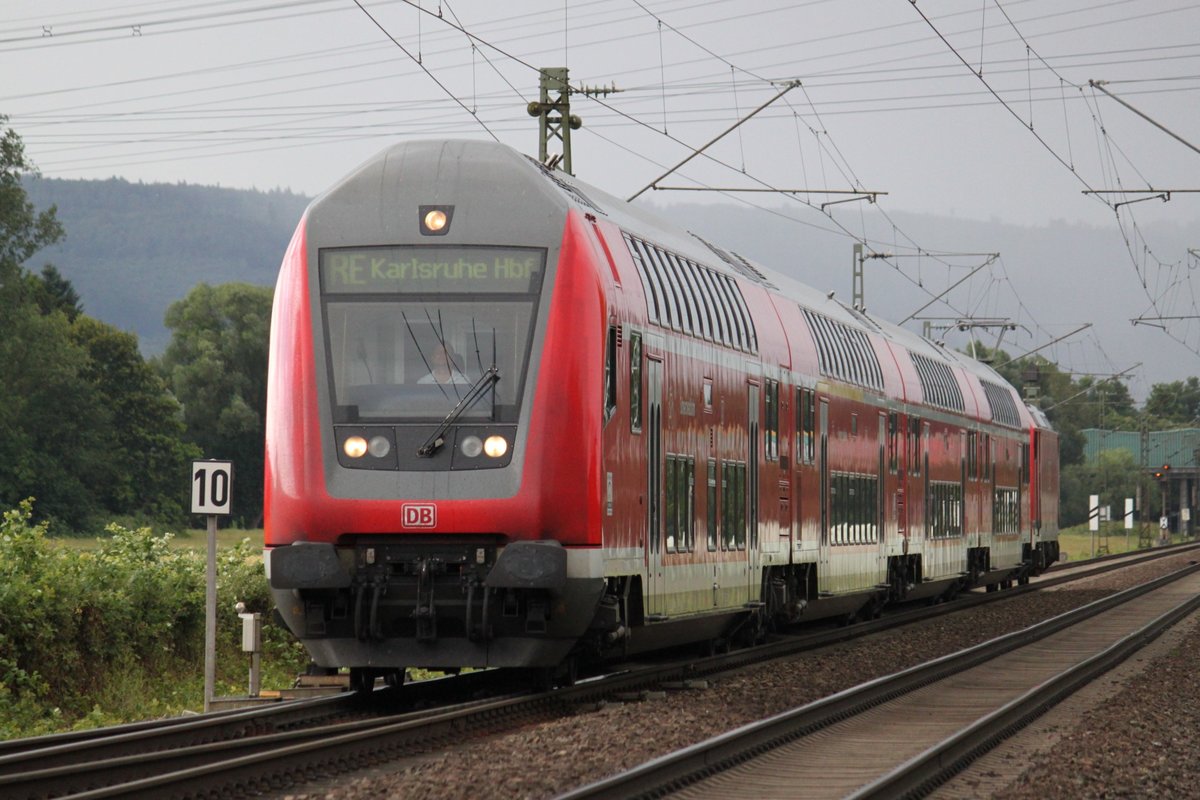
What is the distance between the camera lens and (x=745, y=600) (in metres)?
19.8

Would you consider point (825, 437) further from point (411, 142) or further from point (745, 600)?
point (411, 142)

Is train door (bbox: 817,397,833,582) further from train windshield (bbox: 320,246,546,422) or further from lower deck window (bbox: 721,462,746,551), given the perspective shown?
train windshield (bbox: 320,246,546,422)

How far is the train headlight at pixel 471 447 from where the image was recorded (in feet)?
45.6

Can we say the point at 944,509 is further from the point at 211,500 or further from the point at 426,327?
the point at 426,327

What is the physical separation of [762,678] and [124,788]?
9.77m

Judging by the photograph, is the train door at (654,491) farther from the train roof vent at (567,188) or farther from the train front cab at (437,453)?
the train front cab at (437,453)

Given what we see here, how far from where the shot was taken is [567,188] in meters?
15.7

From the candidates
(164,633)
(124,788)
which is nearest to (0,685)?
A: (164,633)

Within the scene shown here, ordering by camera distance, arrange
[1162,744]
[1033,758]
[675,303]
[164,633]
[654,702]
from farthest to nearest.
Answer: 1. [164,633]
2. [675,303]
3. [654,702]
4. [1162,744]
5. [1033,758]

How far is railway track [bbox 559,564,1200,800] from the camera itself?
424 inches

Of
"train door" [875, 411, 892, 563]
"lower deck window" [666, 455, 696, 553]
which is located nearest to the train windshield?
"lower deck window" [666, 455, 696, 553]

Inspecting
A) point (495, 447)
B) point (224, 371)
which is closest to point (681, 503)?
point (495, 447)

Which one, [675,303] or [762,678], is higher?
[675,303]

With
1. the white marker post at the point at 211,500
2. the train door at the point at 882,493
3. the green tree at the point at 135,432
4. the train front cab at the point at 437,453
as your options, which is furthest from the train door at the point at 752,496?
the green tree at the point at 135,432
